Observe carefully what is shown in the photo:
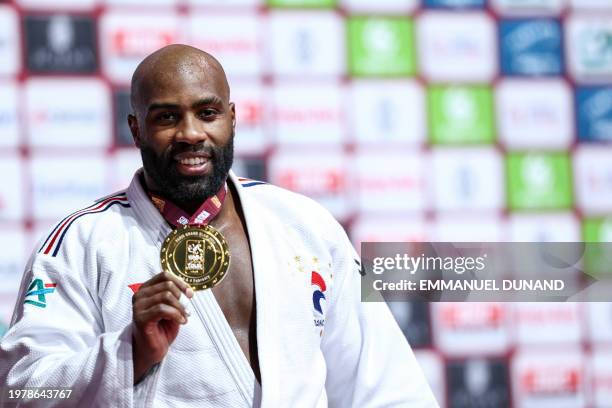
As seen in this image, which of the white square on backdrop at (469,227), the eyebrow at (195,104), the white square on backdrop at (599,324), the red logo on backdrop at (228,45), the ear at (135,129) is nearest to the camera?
the eyebrow at (195,104)

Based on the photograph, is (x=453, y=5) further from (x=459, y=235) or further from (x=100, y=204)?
(x=100, y=204)

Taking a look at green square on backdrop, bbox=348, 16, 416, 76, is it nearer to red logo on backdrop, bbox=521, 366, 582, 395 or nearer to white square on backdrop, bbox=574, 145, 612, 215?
white square on backdrop, bbox=574, 145, 612, 215

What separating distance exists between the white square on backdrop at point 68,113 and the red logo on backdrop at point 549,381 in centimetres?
171

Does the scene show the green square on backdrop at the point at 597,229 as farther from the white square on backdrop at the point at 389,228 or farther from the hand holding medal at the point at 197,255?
the hand holding medal at the point at 197,255

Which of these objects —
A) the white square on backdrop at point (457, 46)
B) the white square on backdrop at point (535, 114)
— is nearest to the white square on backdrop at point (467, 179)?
the white square on backdrop at point (535, 114)

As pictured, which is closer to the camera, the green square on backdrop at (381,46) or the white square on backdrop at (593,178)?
the green square on backdrop at (381,46)

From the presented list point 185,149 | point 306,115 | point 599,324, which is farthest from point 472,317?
point 185,149

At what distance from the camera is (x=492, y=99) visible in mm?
3543

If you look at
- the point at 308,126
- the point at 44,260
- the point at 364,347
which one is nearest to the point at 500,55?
the point at 308,126

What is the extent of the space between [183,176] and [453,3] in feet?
7.01

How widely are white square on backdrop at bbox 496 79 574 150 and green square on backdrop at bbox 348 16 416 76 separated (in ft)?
1.21

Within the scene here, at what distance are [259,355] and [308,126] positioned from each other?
6.20 feet

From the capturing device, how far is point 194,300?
1.63m

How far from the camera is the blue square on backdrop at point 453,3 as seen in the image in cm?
352
